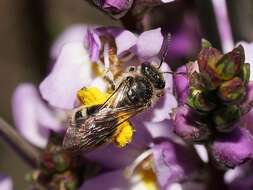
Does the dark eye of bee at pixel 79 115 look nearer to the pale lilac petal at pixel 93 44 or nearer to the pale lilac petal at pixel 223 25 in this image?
the pale lilac petal at pixel 93 44

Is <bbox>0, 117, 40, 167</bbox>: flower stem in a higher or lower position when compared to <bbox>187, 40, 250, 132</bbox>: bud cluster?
lower

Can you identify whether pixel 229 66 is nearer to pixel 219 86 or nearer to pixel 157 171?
pixel 219 86

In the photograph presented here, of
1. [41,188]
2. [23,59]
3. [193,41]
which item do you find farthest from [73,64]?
[23,59]

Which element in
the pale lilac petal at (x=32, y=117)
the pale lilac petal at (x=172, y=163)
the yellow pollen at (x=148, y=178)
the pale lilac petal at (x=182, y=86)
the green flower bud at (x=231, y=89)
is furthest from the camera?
the pale lilac petal at (x=32, y=117)

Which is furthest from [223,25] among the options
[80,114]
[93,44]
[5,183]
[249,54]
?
[5,183]

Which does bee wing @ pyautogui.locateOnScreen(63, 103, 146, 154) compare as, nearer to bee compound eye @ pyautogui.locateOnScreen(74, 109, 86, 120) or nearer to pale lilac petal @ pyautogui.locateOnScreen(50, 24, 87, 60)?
bee compound eye @ pyautogui.locateOnScreen(74, 109, 86, 120)

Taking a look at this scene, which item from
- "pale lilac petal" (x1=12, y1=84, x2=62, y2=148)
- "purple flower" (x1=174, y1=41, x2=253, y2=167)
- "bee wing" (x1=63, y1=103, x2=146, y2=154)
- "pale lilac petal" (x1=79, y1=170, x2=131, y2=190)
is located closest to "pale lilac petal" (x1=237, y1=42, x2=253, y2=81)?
"purple flower" (x1=174, y1=41, x2=253, y2=167)

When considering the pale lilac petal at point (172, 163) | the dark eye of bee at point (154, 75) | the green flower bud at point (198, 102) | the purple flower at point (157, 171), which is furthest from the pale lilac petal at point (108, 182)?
the green flower bud at point (198, 102)
